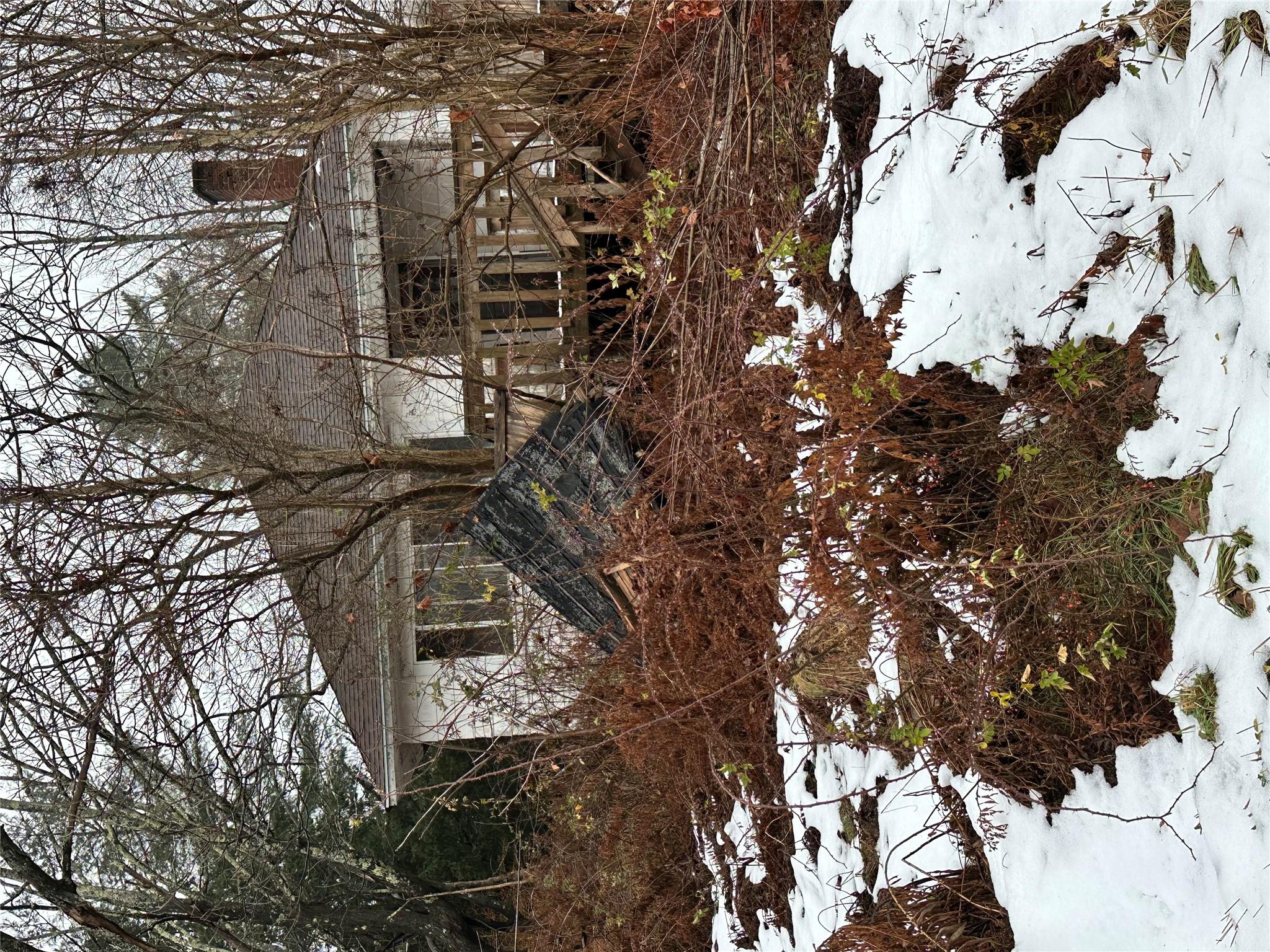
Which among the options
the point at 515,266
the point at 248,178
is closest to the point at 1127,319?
the point at 515,266

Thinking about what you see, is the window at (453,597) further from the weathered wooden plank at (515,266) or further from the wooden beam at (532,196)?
the wooden beam at (532,196)

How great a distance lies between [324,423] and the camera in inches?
369

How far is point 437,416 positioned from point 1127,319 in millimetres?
8454

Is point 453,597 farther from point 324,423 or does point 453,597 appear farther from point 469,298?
point 469,298

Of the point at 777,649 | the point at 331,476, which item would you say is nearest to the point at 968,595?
the point at 777,649

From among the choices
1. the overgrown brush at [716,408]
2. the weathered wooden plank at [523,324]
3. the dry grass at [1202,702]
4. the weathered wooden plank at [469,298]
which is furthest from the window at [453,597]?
the dry grass at [1202,702]

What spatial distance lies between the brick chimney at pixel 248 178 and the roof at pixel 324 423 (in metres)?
0.44

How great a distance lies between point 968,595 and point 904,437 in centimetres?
80

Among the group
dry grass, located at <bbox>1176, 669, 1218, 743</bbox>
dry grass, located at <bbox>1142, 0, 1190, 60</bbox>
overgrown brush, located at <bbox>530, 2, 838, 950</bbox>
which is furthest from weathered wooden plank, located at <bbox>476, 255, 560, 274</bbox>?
dry grass, located at <bbox>1176, 669, 1218, 743</bbox>

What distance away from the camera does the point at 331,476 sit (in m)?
9.05

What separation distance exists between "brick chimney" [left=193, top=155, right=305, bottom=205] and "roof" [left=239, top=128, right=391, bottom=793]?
0.44 metres

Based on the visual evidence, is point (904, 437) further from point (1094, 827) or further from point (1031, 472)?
point (1094, 827)

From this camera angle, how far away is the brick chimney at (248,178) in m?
9.17

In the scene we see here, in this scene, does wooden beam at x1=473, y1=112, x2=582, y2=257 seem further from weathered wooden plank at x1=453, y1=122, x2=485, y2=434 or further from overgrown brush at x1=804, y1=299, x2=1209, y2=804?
overgrown brush at x1=804, y1=299, x2=1209, y2=804
